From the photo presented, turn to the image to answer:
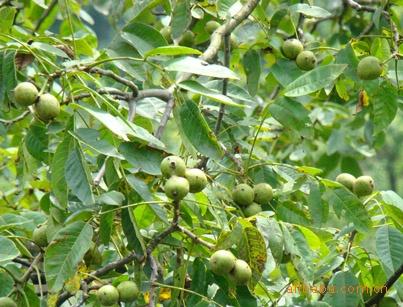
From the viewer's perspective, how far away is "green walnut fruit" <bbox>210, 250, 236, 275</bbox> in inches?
67.7

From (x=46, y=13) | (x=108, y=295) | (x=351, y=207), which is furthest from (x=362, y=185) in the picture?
(x=46, y=13)

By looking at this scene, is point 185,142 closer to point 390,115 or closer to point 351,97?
point 390,115

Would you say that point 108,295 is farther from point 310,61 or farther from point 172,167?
point 310,61

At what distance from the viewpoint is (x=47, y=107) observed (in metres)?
1.74

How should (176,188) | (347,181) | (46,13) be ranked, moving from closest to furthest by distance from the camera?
(176,188) < (347,181) < (46,13)

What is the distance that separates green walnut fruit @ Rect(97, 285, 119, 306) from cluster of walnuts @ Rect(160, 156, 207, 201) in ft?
0.81

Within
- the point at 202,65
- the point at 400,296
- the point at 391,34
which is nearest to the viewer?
the point at 202,65

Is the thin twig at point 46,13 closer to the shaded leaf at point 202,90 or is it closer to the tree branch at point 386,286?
the shaded leaf at point 202,90

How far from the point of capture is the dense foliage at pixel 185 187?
1.73 m

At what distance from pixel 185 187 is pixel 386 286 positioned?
62 centimetres

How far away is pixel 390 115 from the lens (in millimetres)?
2244

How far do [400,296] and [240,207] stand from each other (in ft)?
1.40

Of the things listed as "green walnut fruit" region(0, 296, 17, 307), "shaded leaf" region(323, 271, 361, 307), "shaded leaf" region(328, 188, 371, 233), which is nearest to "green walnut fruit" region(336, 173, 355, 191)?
"shaded leaf" region(328, 188, 371, 233)

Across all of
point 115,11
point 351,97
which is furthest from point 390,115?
point 351,97
